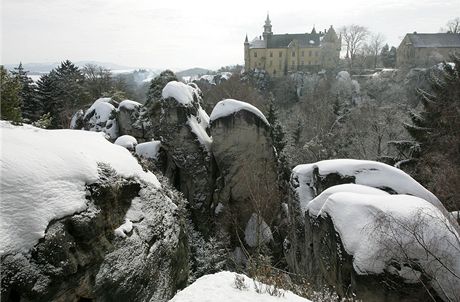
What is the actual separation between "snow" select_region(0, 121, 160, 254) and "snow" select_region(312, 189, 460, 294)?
5458 millimetres

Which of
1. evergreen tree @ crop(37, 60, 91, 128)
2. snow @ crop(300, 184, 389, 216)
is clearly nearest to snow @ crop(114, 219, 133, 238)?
snow @ crop(300, 184, 389, 216)

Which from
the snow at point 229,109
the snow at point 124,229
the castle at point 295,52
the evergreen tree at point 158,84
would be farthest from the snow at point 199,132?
the castle at point 295,52

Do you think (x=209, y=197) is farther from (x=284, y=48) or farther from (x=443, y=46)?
(x=443, y=46)

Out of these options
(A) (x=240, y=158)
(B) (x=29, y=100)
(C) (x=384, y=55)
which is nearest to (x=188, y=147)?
(A) (x=240, y=158)

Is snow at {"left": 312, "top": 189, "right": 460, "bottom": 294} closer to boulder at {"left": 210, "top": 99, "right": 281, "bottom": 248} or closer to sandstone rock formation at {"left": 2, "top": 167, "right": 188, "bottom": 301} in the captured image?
sandstone rock formation at {"left": 2, "top": 167, "right": 188, "bottom": 301}

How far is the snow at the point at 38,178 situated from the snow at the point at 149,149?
44.3 ft

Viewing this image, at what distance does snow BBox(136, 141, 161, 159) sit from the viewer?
66.5 feet

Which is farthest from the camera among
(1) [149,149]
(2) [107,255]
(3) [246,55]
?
(3) [246,55]

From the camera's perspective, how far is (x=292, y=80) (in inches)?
2094

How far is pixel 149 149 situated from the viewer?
20484 mm

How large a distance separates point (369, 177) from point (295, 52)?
185 feet

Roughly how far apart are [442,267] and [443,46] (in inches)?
2434

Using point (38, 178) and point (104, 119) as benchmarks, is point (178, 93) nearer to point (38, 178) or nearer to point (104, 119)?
point (104, 119)

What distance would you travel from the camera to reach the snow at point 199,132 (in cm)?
1919
